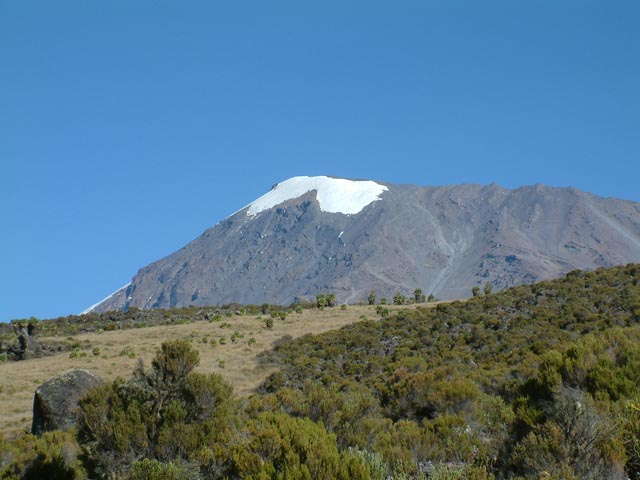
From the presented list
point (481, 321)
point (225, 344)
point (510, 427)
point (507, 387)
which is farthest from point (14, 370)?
point (510, 427)

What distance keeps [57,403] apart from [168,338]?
21715 mm

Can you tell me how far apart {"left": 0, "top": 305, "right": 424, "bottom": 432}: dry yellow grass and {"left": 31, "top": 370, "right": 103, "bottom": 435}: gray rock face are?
4.67 meters

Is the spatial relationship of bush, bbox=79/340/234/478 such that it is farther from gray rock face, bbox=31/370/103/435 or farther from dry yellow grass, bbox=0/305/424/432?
dry yellow grass, bbox=0/305/424/432

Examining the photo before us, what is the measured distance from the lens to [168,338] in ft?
132

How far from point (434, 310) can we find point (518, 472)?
32392 millimetres

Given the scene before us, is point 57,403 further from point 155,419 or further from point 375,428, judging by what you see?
point 375,428

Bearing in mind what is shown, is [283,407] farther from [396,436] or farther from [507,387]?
[507,387]

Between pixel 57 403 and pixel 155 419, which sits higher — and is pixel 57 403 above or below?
below

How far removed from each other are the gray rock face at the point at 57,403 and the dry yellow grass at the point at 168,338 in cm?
467

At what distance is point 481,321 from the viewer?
109ft

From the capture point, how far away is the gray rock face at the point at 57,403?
60.6ft

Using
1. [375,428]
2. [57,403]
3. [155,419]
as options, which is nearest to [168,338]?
[57,403]

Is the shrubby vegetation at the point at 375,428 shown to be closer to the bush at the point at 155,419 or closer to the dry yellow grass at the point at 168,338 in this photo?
the bush at the point at 155,419

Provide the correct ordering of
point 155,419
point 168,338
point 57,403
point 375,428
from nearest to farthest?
point 375,428 < point 155,419 < point 57,403 < point 168,338
